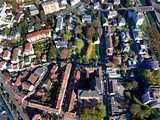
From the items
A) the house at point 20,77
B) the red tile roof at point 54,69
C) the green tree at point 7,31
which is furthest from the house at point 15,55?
the red tile roof at point 54,69

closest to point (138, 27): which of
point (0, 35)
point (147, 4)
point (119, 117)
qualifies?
point (147, 4)

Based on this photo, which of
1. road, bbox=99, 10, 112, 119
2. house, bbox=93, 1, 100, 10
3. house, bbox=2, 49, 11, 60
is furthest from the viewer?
house, bbox=93, 1, 100, 10

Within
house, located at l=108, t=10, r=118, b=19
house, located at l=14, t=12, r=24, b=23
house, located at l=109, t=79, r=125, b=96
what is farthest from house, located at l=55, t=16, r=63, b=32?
house, located at l=109, t=79, r=125, b=96

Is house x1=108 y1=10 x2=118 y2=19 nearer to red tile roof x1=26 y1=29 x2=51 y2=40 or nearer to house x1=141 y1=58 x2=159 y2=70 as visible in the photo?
house x1=141 y1=58 x2=159 y2=70

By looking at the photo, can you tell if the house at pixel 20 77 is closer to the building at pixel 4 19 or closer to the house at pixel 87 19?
the building at pixel 4 19

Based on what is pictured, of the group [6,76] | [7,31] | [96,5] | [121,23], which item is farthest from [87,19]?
[6,76]

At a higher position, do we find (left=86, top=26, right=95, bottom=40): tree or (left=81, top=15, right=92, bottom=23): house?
(left=81, top=15, right=92, bottom=23): house
